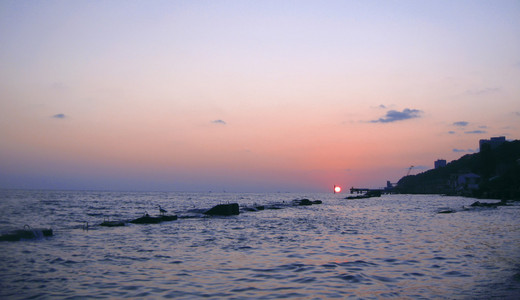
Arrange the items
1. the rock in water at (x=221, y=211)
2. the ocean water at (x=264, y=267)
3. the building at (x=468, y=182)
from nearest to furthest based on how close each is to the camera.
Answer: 1. the ocean water at (x=264, y=267)
2. the rock in water at (x=221, y=211)
3. the building at (x=468, y=182)

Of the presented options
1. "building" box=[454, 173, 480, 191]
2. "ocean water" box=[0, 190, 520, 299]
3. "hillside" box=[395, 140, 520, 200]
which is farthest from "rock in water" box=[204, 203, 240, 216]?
"building" box=[454, 173, 480, 191]

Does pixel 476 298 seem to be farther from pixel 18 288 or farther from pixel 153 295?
pixel 18 288

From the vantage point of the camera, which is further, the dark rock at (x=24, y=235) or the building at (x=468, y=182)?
the building at (x=468, y=182)

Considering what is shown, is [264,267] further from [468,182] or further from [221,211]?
[468,182]

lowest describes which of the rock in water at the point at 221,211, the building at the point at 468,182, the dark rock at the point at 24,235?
the rock in water at the point at 221,211

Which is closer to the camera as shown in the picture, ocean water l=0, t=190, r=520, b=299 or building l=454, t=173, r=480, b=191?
ocean water l=0, t=190, r=520, b=299

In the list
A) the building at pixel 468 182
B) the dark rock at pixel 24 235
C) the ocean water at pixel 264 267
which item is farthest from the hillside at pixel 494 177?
the dark rock at pixel 24 235

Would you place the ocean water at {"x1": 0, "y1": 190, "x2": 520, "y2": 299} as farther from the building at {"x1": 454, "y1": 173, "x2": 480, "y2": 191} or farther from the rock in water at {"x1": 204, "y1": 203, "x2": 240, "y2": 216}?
the building at {"x1": 454, "y1": 173, "x2": 480, "y2": 191}

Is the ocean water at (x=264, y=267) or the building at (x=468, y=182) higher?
the building at (x=468, y=182)

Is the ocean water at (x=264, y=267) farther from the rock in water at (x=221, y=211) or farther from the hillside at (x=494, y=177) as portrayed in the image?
the hillside at (x=494, y=177)

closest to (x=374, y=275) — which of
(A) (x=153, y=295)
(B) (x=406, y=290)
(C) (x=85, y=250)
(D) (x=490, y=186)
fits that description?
(B) (x=406, y=290)

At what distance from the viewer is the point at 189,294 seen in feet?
33.9

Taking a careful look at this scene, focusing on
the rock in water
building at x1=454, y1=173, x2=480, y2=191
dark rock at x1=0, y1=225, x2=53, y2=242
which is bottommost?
the rock in water

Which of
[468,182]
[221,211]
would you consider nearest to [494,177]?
[468,182]
